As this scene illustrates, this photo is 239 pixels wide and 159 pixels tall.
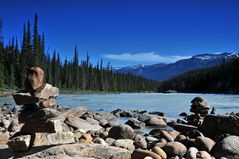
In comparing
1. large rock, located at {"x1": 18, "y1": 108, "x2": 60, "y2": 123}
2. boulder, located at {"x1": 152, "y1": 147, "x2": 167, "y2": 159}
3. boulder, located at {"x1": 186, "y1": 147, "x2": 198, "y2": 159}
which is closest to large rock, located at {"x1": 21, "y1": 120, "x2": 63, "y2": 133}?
large rock, located at {"x1": 18, "y1": 108, "x2": 60, "y2": 123}

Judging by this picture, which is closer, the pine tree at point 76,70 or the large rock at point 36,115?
the large rock at point 36,115

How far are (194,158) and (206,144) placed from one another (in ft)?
5.44

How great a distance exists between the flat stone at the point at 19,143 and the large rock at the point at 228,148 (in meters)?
6.00

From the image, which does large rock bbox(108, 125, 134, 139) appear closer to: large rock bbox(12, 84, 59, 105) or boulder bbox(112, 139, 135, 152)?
boulder bbox(112, 139, 135, 152)

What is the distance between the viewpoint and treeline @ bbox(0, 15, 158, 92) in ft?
288

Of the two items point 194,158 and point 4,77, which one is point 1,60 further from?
point 194,158

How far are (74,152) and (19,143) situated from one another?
1.66 meters

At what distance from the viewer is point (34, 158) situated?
9.86m

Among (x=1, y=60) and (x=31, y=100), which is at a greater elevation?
(x=1, y=60)

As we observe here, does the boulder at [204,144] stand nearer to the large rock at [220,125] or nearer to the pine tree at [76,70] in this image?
the large rock at [220,125]

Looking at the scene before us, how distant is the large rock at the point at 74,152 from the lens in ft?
32.3

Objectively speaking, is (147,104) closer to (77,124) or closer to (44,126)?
(77,124)

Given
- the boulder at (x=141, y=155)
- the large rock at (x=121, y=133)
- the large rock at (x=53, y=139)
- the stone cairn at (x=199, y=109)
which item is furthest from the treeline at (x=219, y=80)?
the large rock at (x=53, y=139)

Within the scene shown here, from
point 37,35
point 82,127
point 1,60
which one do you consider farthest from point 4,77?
point 82,127
